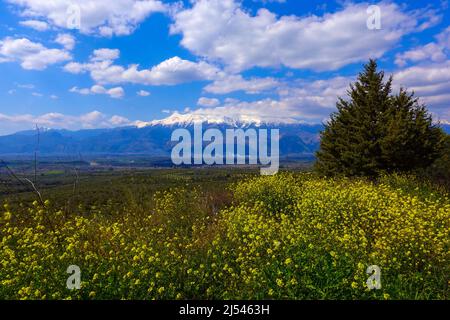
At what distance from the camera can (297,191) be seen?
13.4 metres

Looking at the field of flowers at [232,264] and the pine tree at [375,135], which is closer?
the field of flowers at [232,264]

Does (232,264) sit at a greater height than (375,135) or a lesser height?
lesser

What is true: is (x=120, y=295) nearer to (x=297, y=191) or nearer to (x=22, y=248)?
(x=22, y=248)

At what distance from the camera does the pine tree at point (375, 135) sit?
1831 cm

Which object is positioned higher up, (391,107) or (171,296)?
(391,107)

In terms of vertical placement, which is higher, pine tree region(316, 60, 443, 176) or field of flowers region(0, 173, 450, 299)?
pine tree region(316, 60, 443, 176)

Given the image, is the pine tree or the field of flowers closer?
the field of flowers

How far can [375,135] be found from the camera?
64.2ft

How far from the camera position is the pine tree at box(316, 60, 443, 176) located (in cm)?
1831

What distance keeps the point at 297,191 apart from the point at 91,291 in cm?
973

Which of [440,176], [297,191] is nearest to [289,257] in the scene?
[297,191]

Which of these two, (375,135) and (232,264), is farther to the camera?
(375,135)

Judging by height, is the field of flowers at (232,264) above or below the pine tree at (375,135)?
below
